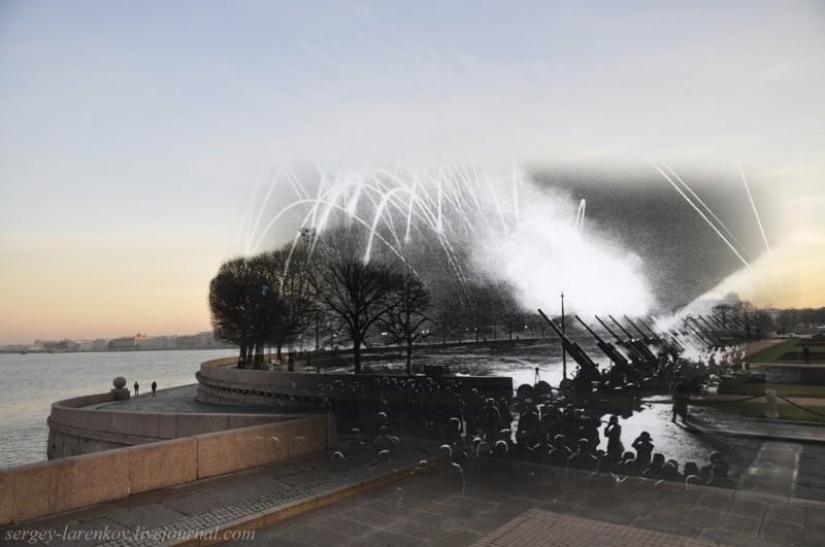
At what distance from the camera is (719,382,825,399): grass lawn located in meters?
13.1

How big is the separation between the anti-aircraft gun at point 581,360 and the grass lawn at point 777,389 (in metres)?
2.93

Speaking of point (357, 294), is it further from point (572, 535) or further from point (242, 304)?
point (242, 304)

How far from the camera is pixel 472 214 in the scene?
17984mm

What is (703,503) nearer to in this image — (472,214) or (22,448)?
(472,214)

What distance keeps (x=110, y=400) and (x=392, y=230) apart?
2366cm

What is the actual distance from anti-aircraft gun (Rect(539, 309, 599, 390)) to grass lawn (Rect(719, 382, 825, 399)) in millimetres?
2932

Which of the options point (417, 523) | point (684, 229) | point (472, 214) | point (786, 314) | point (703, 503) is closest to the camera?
point (417, 523)

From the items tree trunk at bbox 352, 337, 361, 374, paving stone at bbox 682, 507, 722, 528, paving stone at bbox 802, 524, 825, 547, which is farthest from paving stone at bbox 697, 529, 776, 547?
tree trunk at bbox 352, 337, 361, 374

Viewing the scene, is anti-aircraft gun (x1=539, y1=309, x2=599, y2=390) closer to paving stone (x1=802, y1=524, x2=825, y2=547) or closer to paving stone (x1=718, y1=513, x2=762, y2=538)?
paving stone (x1=718, y1=513, x2=762, y2=538)

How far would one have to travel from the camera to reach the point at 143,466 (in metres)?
8.16

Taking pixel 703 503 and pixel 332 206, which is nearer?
pixel 703 503

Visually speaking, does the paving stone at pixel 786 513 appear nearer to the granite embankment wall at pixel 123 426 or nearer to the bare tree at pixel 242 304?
the granite embankment wall at pixel 123 426

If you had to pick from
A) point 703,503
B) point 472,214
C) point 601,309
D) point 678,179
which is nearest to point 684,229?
point 678,179

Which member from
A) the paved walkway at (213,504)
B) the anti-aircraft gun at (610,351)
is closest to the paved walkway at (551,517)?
the paved walkway at (213,504)
